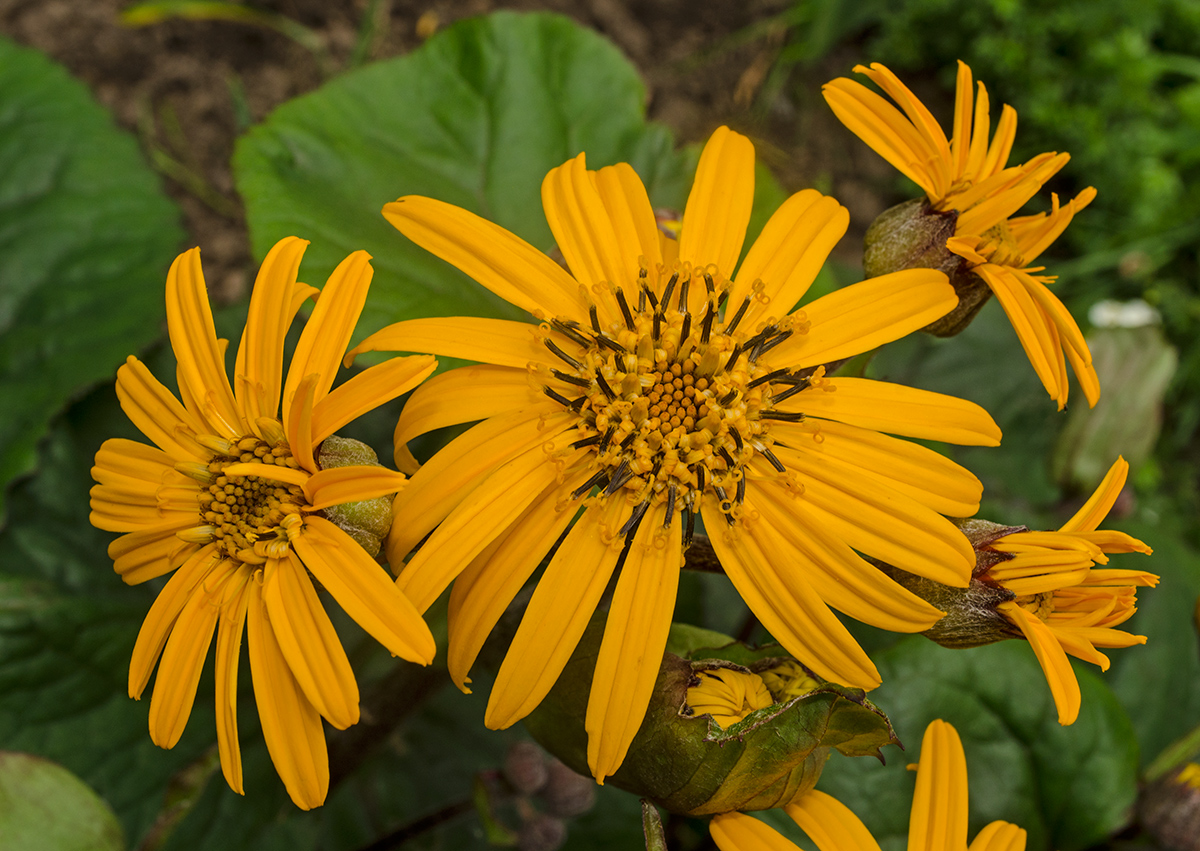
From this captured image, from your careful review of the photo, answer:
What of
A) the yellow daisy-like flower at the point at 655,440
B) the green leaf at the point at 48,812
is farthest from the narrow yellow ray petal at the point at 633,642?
the green leaf at the point at 48,812

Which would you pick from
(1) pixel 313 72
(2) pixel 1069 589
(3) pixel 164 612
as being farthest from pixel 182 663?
(1) pixel 313 72

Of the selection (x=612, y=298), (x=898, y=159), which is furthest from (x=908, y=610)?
(x=898, y=159)

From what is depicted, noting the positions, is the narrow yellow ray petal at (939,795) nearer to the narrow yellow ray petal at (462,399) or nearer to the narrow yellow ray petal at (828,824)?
the narrow yellow ray petal at (828,824)

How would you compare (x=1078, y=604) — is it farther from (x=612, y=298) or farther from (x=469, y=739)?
(x=469, y=739)

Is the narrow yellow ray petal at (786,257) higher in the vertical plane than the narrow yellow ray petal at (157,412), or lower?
higher

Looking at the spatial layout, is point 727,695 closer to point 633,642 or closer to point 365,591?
point 633,642
